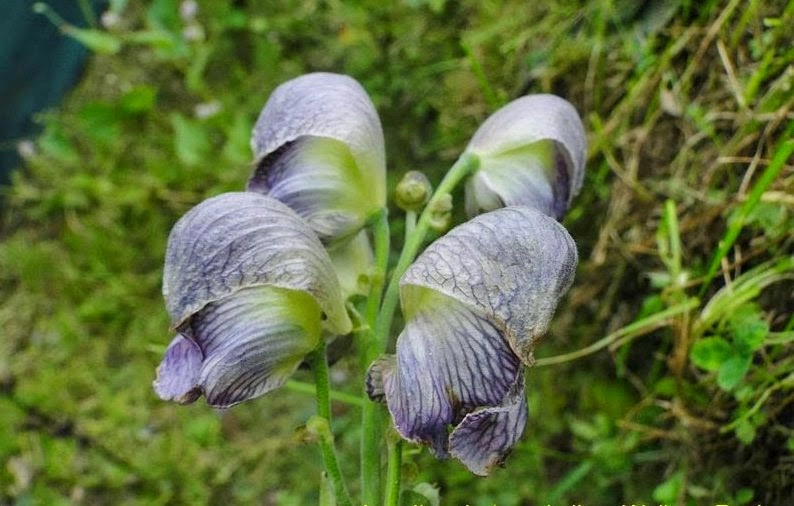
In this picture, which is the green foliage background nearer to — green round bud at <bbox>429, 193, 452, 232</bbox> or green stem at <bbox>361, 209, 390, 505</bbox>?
green stem at <bbox>361, 209, 390, 505</bbox>

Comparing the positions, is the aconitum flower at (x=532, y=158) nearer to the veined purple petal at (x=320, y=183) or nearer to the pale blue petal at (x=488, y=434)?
the veined purple petal at (x=320, y=183)

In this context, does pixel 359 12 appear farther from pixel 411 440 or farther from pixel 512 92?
pixel 411 440

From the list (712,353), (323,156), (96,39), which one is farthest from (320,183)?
(96,39)

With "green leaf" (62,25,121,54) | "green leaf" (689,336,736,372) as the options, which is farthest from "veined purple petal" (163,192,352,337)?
"green leaf" (62,25,121,54)

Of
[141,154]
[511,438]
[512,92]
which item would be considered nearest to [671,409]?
[511,438]

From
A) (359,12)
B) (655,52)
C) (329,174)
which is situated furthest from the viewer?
(359,12)

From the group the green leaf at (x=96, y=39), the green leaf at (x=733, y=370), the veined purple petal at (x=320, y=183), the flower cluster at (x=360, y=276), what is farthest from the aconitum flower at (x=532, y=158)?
the green leaf at (x=96, y=39)
